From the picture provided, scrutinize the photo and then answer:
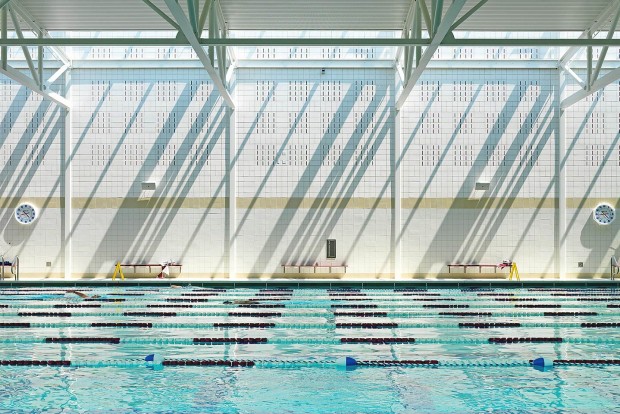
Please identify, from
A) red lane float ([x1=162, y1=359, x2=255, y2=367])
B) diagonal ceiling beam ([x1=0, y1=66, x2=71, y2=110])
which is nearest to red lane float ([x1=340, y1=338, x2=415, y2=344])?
red lane float ([x1=162, y1=359, x2=255, y2=367])

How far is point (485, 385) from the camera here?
599 centimetres

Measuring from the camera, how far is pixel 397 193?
15.8 meters

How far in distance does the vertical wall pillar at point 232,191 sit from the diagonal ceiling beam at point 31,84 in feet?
10.3

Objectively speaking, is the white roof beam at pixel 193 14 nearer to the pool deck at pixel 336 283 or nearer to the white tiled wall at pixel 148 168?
the white tiled wall at pixel 148 168

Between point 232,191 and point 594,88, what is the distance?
6927 mm

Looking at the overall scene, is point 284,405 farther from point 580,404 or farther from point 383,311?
point 383,311

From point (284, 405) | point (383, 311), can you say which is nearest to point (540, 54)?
point (383, 311)

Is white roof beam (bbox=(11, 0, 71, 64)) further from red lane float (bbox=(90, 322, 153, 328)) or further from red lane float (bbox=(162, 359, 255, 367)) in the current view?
red lane float (bbox=(162, 359, 255, 367))

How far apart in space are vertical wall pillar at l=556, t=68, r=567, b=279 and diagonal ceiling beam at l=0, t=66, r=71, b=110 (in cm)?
967

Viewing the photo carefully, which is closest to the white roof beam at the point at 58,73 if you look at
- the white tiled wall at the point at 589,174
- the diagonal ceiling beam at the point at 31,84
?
the diagonal ceiling beam at the point at 31,84

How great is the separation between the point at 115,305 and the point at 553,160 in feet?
29.6

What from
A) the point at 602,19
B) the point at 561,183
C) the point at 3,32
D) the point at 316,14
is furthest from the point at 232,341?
the point at 561,183

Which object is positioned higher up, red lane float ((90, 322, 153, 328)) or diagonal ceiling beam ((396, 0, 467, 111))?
diagonal ceiling beam ((396, 0, 467, 111))

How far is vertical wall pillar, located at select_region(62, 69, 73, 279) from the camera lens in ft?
51.9
